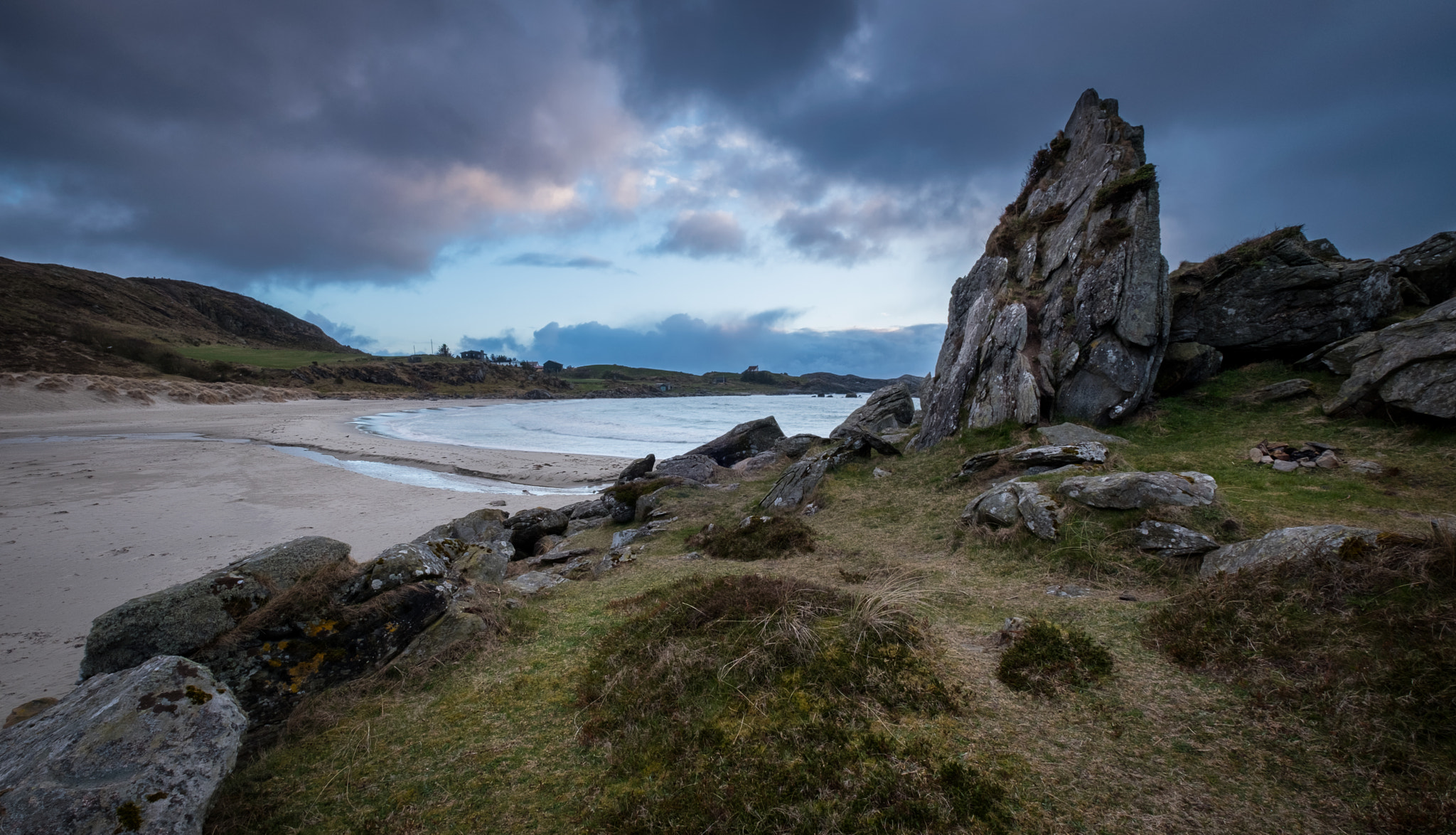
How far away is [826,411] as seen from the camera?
89.2 m

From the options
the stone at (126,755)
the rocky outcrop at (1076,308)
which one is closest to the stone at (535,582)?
the stone at (126,755)

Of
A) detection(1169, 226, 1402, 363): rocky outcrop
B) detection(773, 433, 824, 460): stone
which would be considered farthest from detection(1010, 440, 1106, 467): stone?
detection(773, 433, 824, 460): stone

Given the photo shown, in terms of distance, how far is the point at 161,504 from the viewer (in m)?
19.1

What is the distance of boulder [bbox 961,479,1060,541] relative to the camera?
9.73 metres

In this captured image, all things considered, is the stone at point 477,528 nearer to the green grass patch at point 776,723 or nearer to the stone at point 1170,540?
the green grass patch at point 776,723

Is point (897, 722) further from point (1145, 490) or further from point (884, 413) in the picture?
point (884, 413)

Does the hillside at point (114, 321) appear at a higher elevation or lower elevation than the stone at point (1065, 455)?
higher

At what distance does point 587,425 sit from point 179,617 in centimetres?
5904

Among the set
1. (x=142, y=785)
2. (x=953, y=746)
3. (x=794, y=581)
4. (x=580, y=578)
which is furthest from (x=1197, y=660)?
(x=580, y=578)

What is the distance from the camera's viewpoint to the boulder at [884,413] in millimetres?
27859

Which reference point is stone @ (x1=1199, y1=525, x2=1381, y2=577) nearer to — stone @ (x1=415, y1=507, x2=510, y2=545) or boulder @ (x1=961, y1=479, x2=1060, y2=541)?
boulder @ (x1=961, y1=479, x2=1060, y2=541)

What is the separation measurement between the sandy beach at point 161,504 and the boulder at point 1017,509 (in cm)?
1622

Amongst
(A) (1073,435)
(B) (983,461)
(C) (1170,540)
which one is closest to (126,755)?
(C) (1170,540)

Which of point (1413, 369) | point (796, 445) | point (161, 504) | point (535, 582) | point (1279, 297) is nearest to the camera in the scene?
point (535, 582)
